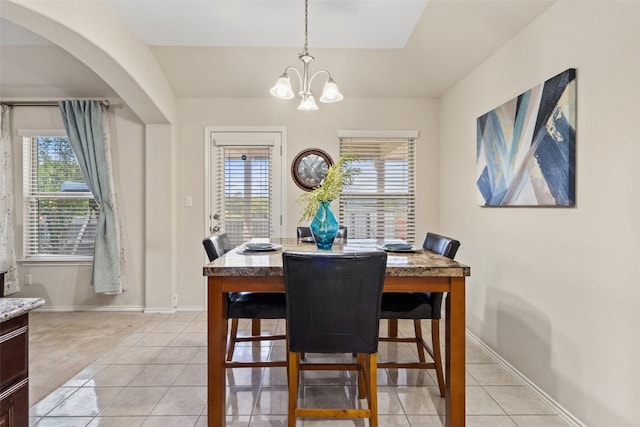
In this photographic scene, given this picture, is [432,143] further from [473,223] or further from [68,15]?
[68,15]

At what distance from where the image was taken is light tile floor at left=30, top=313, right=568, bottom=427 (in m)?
1.80

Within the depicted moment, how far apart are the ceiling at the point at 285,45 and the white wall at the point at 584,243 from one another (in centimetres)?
35

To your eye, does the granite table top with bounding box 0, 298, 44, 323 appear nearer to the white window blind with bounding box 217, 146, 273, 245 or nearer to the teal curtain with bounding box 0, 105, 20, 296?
the white window blind with bounding box 217, 146, 273, 245

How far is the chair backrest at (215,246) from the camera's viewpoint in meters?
2.02

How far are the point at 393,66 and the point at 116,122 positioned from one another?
116 inches

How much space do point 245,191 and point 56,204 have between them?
2.06 metres

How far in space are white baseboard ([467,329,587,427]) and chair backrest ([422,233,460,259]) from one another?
38.1 inches

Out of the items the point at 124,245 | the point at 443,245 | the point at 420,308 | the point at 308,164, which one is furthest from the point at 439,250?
the point at 124,245

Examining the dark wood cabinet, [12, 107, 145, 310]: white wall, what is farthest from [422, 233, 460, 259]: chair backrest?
[12, 107, 145, 310]: white wall

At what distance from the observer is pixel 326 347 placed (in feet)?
4.92

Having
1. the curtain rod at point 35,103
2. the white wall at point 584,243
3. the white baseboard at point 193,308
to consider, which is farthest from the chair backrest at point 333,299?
the curtain rod at point 35,103

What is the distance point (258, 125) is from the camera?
144 inches

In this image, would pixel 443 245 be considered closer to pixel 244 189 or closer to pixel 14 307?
pixel 14 307

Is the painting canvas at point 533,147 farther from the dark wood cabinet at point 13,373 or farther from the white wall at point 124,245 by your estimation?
the white wall at point 124,245
